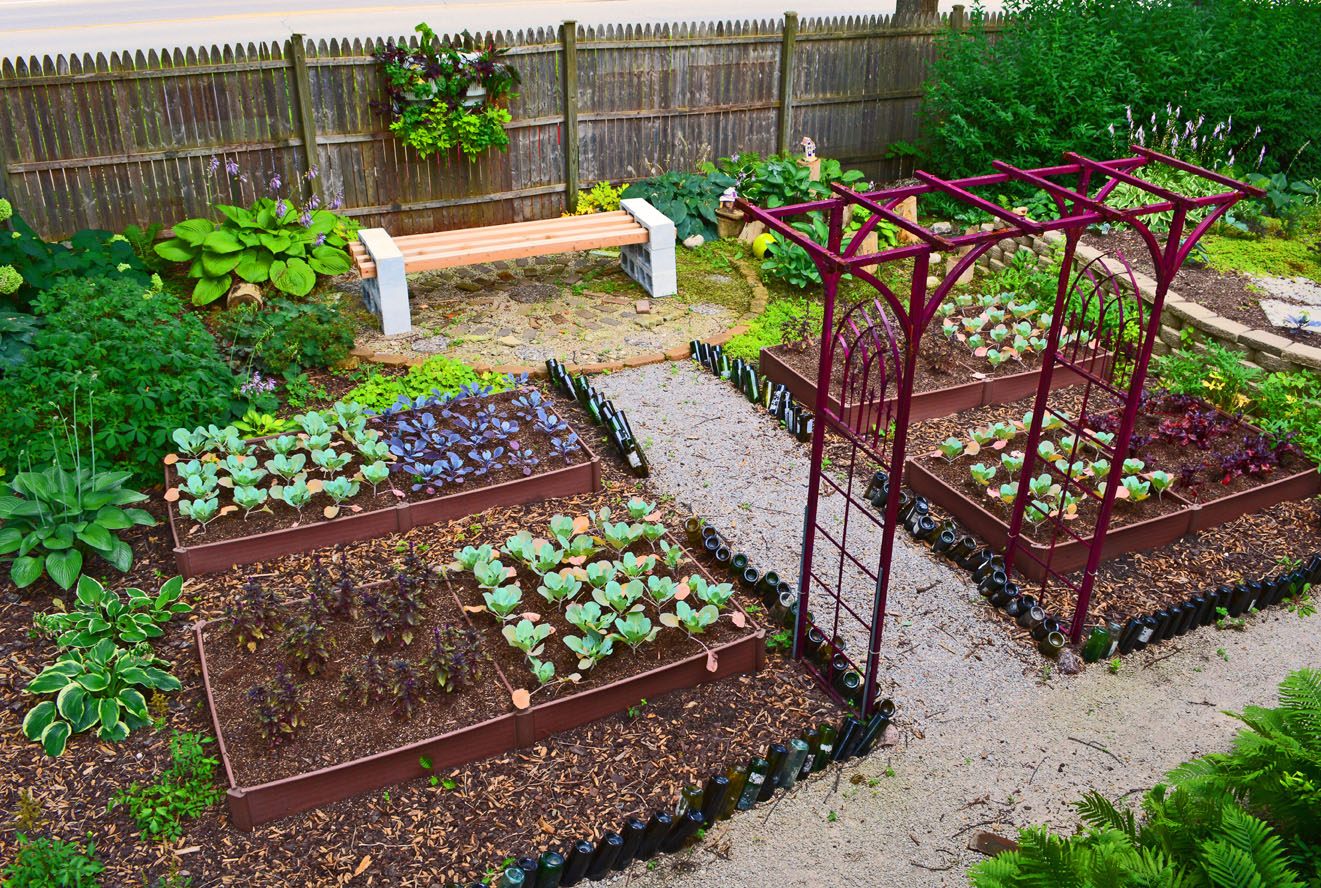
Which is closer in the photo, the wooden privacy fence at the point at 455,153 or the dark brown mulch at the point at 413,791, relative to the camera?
the dark brown mulch at the point at 413,791

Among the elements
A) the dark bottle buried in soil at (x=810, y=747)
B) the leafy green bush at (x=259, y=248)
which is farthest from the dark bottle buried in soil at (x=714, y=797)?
the leafy green bush at (x=259, y=248)

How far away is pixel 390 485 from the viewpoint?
586cm

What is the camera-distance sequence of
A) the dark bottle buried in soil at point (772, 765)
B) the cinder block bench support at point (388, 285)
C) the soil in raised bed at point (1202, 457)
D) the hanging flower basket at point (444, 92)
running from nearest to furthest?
the dark bottle buried in soil at point (772, 765)
the soil in raised bed at point (1202, 457)
the cinder block bench support at point (388, 285)
the hanging flower basket at point (444, 92)

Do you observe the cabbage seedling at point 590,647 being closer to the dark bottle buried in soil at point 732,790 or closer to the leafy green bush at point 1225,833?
the dark bottle buried in soil at point 732,790

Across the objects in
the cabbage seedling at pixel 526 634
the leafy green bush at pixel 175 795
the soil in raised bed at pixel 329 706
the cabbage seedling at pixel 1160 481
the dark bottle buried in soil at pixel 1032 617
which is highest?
the cabbage seedling at pixel 1160 481

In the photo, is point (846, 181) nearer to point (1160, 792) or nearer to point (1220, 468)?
point (1220, 468)

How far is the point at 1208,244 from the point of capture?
29.5ft

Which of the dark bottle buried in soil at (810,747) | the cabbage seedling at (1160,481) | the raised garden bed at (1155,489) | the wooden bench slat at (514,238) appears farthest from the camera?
the wooden bench slat at (514,238)

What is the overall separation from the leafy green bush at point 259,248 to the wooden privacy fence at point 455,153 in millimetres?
539

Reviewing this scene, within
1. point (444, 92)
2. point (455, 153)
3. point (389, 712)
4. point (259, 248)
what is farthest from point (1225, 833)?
point (455, 153)

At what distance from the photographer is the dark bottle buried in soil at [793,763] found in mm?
4207

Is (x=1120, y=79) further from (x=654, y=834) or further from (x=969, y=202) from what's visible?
(x=654, y=834)

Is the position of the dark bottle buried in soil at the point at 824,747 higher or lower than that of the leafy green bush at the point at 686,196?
lower

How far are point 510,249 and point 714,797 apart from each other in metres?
5.21
